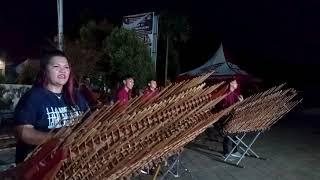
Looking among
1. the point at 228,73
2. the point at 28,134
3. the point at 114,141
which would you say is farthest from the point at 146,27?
the point at 114,141

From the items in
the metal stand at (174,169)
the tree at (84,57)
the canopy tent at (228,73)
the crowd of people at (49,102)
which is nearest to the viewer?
the crowd of people at (49,102)

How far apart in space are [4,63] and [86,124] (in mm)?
52142

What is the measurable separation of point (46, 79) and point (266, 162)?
675cm

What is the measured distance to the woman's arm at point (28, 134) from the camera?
2.62 meters

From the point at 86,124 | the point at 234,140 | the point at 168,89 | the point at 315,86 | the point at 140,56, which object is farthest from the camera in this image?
the point at 315,86

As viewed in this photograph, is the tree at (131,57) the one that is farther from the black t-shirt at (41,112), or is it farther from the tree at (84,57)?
the black t-shirt at (41,112)

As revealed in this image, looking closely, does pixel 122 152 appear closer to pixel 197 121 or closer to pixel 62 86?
pixel 197 121

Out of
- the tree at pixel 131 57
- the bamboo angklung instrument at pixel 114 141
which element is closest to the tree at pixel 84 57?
the tree at pixel 131 57

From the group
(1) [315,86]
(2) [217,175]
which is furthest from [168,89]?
(1) [315,86]

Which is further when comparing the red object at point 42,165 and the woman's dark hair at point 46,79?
the woman's dark hair at point 46,79

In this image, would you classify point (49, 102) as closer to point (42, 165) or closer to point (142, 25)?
point (42, 165)

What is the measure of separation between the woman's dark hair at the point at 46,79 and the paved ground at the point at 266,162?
264 cm

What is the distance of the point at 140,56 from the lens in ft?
76.4

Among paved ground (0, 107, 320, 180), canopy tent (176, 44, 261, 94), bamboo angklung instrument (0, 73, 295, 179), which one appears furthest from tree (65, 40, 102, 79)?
bamboo angklung instrument (0, 73, 295, 179)
